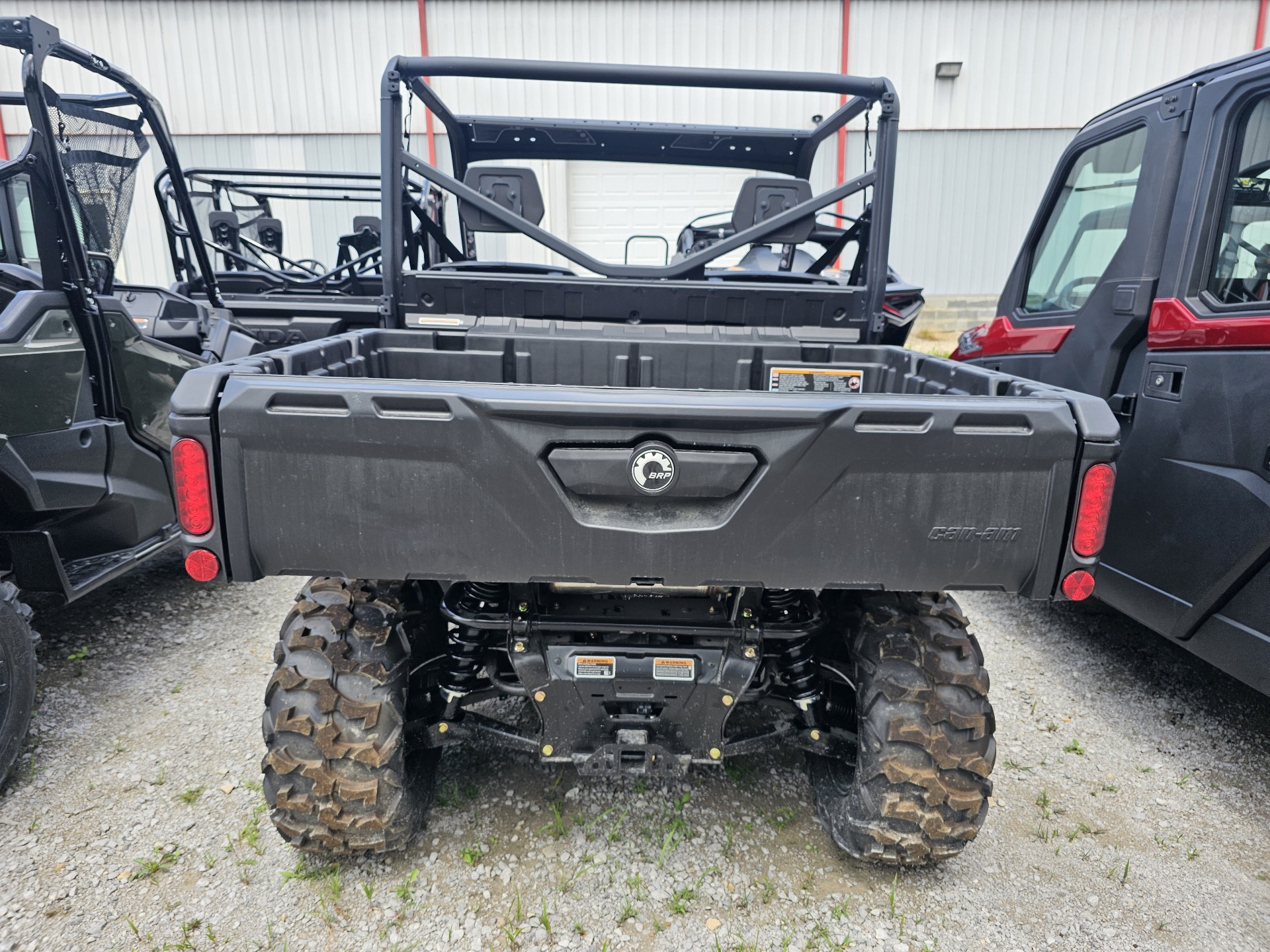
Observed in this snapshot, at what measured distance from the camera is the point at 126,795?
262 cm

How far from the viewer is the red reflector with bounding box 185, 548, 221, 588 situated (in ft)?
5.67

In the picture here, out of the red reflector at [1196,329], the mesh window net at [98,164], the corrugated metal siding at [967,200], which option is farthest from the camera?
the corrugated metal siding at [967,200]

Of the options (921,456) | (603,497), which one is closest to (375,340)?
(603,497)

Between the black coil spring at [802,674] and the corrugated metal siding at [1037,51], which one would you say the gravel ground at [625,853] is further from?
the corrugated metal siding at [1037,51]

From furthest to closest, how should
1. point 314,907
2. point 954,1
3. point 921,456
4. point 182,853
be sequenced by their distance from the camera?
point 954,1
point 182,853
point 314,907
point 921,456

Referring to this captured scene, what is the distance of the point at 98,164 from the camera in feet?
11.3

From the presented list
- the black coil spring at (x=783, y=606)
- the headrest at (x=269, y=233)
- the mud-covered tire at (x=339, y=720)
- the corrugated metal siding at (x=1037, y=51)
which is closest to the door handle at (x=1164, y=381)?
the black coil spring at (x=783, y=606)

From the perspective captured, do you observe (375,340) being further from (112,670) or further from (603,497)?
(112,670)

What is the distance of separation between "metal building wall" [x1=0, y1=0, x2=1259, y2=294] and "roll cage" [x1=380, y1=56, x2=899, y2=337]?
8111 mm

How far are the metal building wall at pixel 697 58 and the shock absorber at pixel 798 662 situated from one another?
1021 cm

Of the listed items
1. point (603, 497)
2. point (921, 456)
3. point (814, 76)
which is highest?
point (814, 76)

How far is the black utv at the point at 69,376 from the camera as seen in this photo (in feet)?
9.15

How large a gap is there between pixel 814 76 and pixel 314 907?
317 centimetres

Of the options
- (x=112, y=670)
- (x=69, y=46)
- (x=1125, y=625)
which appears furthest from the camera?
(x=1125, y=625)
